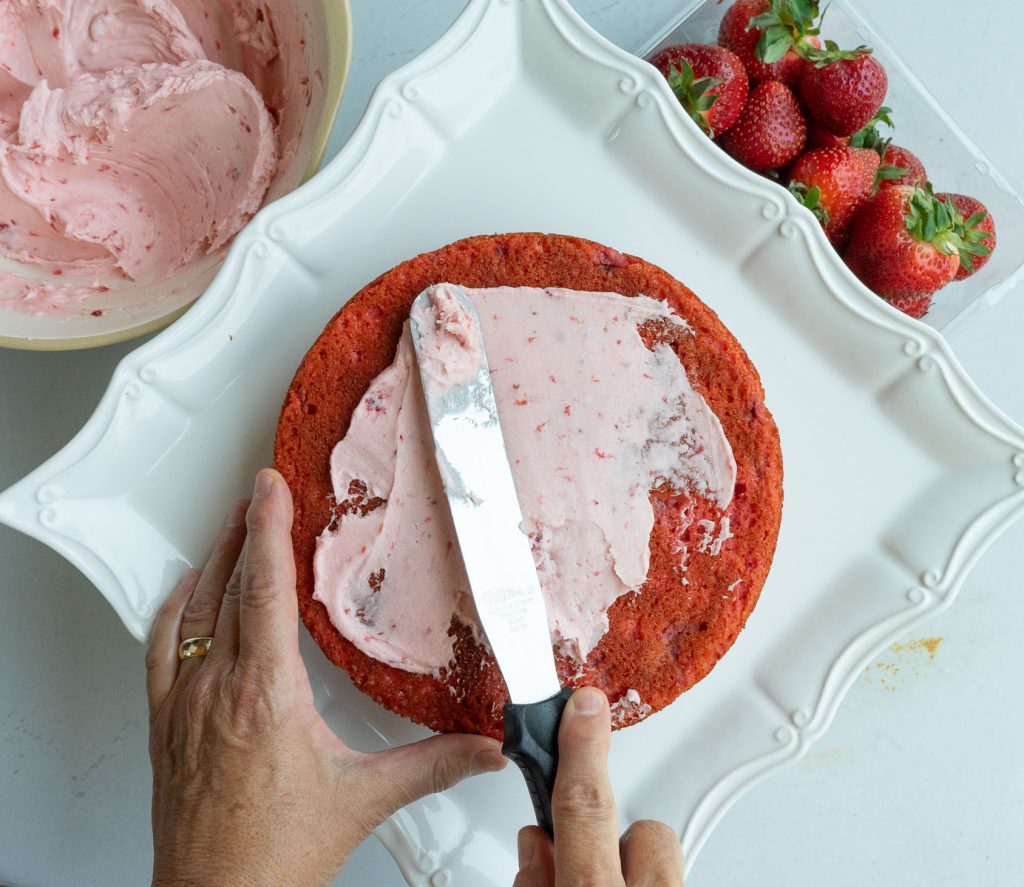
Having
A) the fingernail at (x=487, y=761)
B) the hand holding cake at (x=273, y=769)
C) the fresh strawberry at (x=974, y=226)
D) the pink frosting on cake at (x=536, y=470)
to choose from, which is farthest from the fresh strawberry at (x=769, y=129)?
the fingernail at (x=487, y=761)

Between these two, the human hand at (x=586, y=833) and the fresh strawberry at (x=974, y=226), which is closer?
→ the human hand at (x=586, y=833)

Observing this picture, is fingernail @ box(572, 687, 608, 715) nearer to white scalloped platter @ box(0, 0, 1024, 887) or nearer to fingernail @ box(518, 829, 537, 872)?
A: fingernail @ box(518, 829, 537, 872)

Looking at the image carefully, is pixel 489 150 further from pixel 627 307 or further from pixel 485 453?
pixel 485 453

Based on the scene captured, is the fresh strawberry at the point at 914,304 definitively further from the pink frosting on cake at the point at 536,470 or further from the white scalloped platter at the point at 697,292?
the pink frosting on cake at the point at 536,470

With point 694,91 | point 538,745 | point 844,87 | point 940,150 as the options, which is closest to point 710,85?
point 694,91

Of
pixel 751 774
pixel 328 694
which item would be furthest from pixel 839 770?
pixel 328 694

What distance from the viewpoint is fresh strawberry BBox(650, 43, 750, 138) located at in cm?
204

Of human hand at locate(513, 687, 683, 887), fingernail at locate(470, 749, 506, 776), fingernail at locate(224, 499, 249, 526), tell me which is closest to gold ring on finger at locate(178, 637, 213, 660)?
fingernail at locate(224, 499, 249, 526)

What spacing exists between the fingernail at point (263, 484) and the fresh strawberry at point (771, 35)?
4.97ft

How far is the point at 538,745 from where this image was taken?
1551 millimetres

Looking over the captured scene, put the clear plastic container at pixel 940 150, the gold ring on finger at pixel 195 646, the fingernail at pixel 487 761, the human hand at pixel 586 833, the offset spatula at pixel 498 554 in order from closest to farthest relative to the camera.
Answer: the human hand at pixel 586 833 < the offset spatula at pixel 498 554 < the fingernail at pixel 487 761 < the gold ring on finger at pixel 195 646 < the clear plastic container at pixel 940 150

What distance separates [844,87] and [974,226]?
1.59 ft

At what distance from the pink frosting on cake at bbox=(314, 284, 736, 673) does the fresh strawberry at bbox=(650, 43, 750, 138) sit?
2.13 feet

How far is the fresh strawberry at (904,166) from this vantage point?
2.18m
